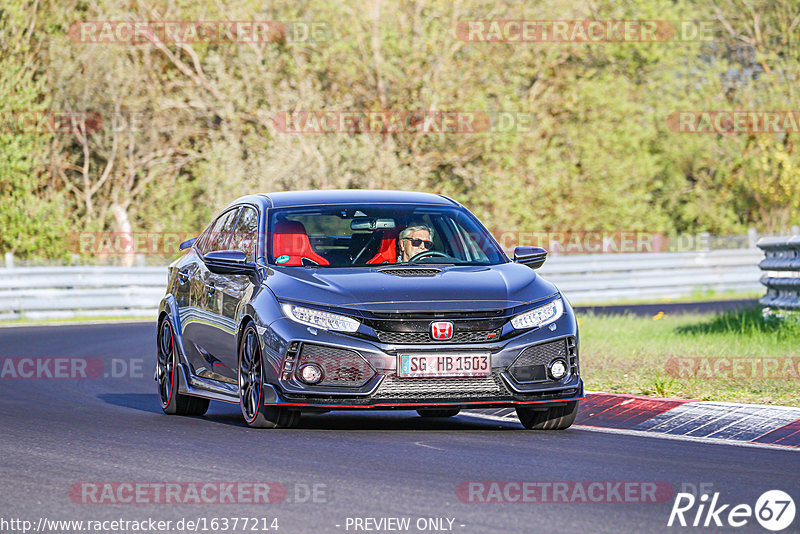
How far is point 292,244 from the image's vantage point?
406 inches

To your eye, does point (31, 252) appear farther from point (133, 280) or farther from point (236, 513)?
point (236, 513)

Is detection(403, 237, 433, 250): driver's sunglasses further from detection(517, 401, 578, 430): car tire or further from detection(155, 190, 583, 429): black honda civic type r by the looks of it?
detection(517, 401, 578, 430): car tire

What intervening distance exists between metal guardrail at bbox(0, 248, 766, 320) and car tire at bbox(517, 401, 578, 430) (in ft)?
62.8

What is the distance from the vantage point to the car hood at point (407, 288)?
926cm

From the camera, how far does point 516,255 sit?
1056 centimetres

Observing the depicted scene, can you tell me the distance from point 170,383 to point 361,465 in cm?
387

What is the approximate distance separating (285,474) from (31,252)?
92.1 ft

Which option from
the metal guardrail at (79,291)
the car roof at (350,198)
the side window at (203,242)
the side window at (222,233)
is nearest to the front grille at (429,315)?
the car roof at (350,198)

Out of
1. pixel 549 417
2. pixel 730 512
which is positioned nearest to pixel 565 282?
pixel 549 417

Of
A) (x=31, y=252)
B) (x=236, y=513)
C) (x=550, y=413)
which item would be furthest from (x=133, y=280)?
(x=236, y=513)

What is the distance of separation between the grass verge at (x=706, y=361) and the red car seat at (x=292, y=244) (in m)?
3.05

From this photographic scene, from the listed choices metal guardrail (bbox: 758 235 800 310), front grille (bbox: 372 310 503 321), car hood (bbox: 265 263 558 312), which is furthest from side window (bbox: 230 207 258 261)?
metal guardrail (bbox: 758 235 800 310)

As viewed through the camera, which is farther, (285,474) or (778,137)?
(778,137)

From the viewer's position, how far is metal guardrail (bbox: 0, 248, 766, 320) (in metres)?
27.6
